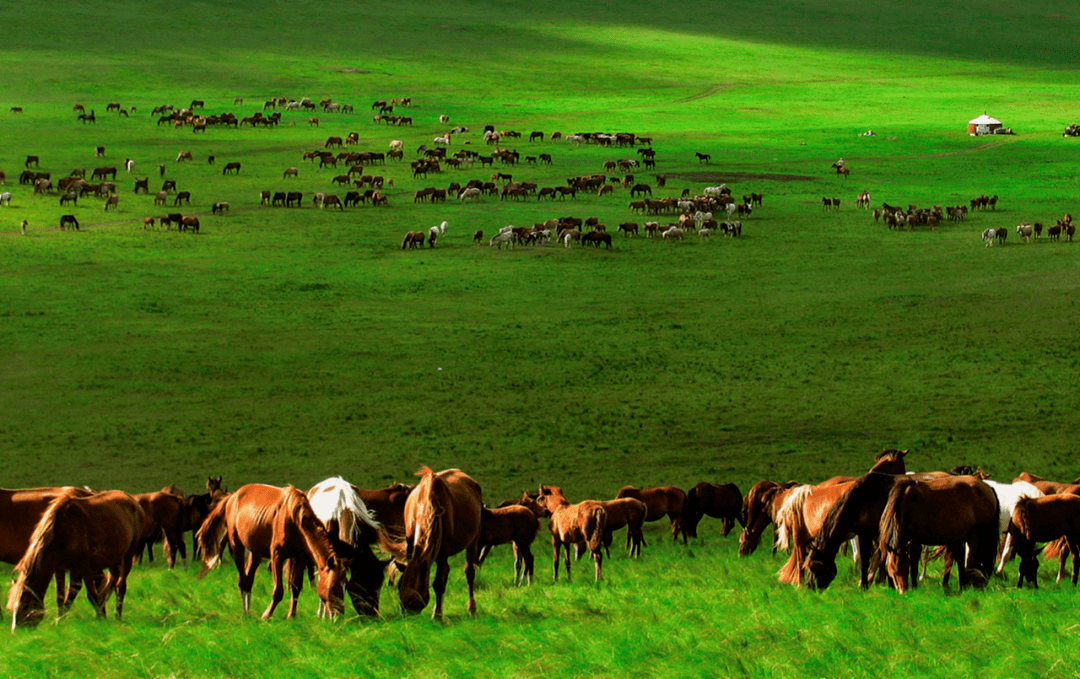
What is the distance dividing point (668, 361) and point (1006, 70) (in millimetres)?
118577

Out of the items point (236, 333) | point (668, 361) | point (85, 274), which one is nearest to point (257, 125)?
point (85, 274)

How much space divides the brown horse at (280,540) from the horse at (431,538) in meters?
0.66

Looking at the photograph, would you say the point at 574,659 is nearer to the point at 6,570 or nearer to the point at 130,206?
the point at 6,570

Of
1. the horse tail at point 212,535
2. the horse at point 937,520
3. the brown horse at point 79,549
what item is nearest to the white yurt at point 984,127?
the horse at point 937,520

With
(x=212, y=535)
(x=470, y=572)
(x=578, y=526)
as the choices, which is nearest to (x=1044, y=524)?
(x=578, y=526)

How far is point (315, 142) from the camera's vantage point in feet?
262

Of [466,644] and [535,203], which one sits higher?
[535,203]

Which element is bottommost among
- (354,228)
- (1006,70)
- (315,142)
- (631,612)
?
(631,612)

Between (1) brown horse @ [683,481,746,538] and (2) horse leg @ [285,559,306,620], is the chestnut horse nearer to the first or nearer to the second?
(2) horse leg @ [285,559,306,620]

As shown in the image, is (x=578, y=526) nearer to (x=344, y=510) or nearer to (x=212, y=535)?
(x=212, y=535)

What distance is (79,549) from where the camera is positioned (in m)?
11.7

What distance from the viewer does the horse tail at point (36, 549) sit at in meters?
11.1

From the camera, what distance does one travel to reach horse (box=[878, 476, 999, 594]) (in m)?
12.2

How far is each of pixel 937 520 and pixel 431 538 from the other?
539 cm
